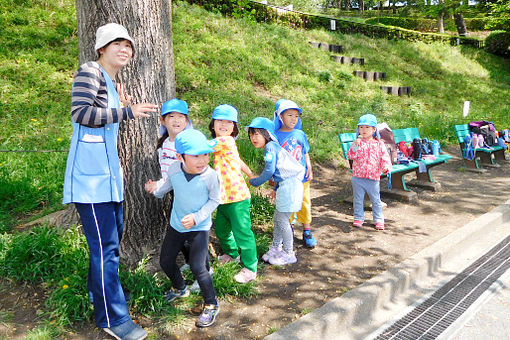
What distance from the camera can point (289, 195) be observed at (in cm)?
387

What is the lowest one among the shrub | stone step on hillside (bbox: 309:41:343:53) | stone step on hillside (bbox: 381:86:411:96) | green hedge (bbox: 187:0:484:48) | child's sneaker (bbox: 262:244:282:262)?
child's sneaker (bbox: 262:244:282:262)

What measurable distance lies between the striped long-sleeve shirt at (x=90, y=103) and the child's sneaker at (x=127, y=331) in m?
1.42

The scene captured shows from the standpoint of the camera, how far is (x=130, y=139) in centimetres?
345

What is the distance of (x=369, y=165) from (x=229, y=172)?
236 cm

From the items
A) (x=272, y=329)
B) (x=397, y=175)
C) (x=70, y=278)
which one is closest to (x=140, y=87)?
(x=70, y=278)

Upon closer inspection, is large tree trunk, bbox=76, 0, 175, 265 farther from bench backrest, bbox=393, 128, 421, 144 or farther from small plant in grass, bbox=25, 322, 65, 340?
bench backrest, bbox=393, 128, 421, 144

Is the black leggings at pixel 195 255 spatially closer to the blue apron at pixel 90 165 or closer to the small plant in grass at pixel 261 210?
the blue apron at pixel 90 165

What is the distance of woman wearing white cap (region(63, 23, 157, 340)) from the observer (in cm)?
250

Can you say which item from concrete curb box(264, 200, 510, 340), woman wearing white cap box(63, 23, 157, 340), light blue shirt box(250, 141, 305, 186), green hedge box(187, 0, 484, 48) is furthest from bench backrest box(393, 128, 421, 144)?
green hedge box(187, 0, 484, 48)

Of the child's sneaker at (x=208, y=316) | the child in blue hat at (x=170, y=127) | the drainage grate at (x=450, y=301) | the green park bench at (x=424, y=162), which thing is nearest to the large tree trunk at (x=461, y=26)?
the green park bench at (x=424, y=162)

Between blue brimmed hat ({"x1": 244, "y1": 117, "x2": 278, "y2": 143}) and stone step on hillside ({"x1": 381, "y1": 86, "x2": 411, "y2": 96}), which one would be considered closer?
blue brimmed hat ({"x1": 244, "y1": 117, "x2": 278, "y2": 143})

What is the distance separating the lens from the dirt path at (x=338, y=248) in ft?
10.2

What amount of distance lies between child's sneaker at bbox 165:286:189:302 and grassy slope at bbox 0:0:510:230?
253 cm

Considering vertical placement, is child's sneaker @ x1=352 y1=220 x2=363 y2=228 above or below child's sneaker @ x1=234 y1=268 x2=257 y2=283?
below
